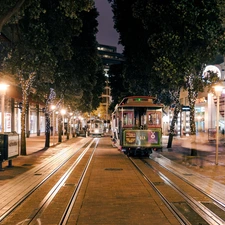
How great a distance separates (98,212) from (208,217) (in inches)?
99.1

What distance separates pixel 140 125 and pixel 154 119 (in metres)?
1.00

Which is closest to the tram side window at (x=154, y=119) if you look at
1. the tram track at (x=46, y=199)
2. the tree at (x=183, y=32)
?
the tree at (x=183, y=32)

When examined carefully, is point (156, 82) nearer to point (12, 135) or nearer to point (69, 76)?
point (69, 76)

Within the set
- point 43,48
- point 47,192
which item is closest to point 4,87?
point 43,48

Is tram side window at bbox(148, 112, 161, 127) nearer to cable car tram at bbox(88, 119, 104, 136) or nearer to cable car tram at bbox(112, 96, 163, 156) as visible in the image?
cable car tram at bbox(112, 96, 163, 156)

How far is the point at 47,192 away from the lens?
1171cm

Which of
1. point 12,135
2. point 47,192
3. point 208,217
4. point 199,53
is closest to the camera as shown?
point 208,217

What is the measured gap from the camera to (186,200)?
10.4 m

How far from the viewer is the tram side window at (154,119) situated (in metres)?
23.4

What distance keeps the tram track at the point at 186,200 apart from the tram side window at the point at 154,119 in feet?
26.3

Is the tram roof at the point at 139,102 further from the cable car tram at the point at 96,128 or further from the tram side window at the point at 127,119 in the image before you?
the cable car tram at the point at 96,128

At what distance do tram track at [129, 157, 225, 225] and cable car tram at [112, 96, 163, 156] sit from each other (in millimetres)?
7691

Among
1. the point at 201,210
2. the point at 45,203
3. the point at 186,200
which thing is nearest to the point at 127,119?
the point at 186,200

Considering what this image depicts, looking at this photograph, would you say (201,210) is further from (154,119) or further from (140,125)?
(140,125)
